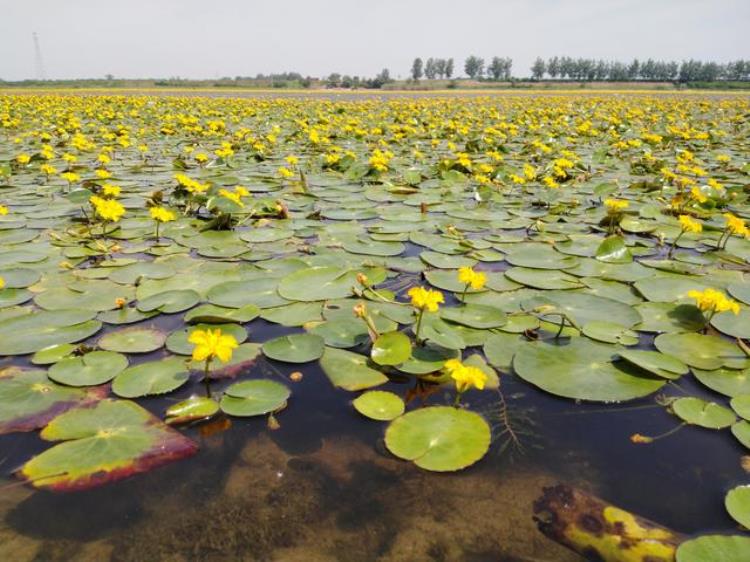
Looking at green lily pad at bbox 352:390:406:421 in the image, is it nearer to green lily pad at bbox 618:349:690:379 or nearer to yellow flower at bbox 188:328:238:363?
yellow flower at bbox 188:328:238:363

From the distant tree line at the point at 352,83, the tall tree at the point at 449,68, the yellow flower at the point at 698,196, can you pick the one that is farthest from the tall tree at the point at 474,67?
the yellow flower at the point at 698,196

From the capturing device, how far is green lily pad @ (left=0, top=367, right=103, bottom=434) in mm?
1506

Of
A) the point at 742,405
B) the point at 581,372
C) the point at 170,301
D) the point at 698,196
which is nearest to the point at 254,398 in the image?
the point at 170,301

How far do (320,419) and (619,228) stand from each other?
297 cm

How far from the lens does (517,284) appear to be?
2.59m

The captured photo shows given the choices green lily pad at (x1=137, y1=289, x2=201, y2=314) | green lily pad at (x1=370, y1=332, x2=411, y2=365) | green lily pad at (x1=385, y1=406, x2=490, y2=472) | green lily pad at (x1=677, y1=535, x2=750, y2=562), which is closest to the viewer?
green lily pad at (x1=677, y1=535, x2=750, y2=562)

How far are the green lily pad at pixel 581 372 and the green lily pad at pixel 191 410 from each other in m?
1.11

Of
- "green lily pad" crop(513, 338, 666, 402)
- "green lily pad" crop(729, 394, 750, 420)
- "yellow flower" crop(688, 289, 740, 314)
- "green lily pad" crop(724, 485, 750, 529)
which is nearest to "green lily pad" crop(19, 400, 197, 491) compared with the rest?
"green lily pad" crop(513, 338, 666, 402)

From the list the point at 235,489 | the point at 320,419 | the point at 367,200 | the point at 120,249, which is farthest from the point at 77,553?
the point at 367,200

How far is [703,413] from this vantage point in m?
1.58

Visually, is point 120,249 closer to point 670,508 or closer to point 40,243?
point 40,243

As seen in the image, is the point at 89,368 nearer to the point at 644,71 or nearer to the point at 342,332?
the point at 342,332

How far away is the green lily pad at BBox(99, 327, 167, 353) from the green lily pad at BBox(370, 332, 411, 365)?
90cm

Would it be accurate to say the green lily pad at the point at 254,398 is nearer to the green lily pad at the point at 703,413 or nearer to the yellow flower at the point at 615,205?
the green lily pad at the point at 703,413
